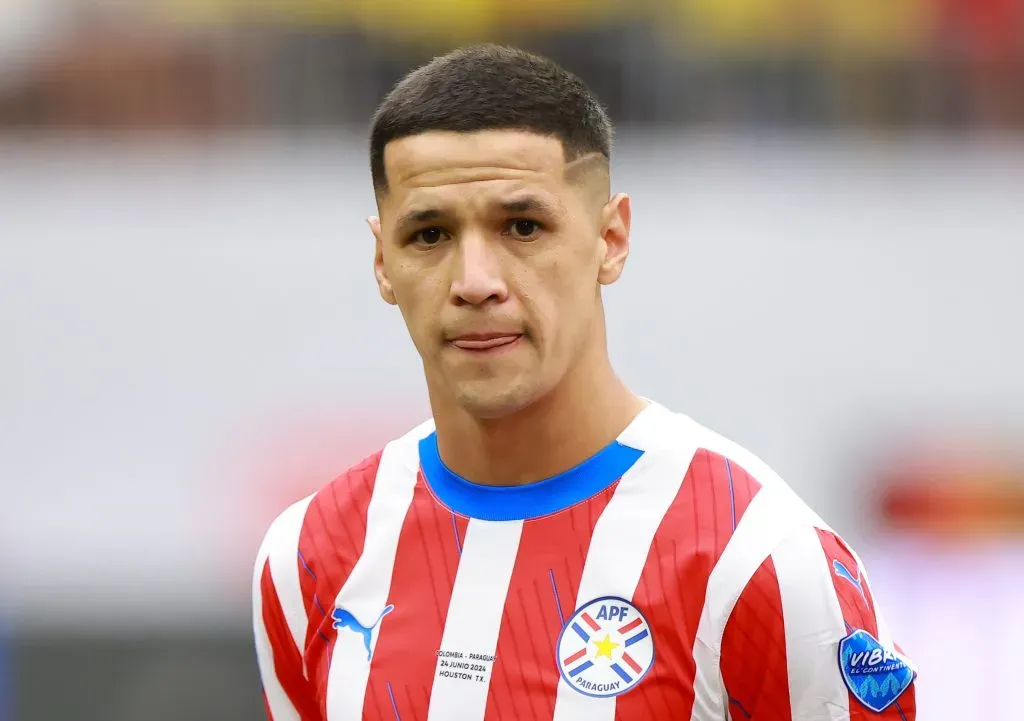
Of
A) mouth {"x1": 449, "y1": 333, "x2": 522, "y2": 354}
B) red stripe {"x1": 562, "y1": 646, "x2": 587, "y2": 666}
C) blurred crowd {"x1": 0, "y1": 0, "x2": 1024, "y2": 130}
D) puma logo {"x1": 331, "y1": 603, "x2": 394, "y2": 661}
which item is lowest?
red stripe {"x1": 562, "y1": 646, "x2": 587, "y2": 666}

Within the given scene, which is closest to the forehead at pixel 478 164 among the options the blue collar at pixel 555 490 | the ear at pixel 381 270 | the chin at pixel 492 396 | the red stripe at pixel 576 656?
the ear at pixel 381 270

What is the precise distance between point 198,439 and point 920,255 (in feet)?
11.7

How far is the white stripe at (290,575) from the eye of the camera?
231cm

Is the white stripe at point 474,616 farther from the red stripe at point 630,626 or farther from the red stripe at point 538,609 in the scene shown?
the red stripe at point 630,626

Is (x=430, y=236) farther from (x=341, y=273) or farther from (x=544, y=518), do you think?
(x=341, y=273)

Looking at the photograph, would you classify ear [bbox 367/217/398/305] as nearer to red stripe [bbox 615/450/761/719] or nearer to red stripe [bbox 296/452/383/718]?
red stripe [bbox 296/452/383/718]

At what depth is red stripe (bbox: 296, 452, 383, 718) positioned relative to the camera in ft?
7.38

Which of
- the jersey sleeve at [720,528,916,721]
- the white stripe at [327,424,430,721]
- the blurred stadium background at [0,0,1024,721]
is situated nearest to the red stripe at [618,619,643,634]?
the jersey sleeve at [720,528,916,721]

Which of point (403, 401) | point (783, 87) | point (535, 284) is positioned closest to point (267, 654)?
point (535, 284)

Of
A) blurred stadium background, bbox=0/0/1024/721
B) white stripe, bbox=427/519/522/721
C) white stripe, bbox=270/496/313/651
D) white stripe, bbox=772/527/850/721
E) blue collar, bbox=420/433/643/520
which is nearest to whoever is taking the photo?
white stripe, bbox=772/527/850/721

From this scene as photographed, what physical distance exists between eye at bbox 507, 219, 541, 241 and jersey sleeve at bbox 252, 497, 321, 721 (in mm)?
647

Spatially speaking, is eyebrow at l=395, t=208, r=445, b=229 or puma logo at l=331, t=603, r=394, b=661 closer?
eyebrow at l=395, t=208, r=445, b=229

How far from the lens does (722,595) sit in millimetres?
1971

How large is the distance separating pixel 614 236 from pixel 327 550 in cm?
65
